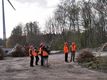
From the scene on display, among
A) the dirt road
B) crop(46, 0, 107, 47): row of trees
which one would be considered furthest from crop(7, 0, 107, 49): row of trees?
the dirt road

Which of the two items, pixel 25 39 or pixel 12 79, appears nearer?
pixel 12 79

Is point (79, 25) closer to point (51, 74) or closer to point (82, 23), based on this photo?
point (82, 23)

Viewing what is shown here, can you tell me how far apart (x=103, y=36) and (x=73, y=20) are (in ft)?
34.7

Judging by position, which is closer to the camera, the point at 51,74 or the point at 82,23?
the point at 51,74

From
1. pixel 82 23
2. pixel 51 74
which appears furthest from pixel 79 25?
pixel 51 74

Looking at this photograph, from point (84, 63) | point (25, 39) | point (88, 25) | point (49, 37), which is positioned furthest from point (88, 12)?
point (84, 63)

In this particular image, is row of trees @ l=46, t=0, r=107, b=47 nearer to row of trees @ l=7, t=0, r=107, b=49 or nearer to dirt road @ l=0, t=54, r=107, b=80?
row of trees @ l=7, t=0, r=107, b=49

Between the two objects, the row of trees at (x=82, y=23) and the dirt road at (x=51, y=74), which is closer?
the dirt road at (x=51, y=74)

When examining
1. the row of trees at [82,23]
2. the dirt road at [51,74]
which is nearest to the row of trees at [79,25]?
the row of trees at [82,23]

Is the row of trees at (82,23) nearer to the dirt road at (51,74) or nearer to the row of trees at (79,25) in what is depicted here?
the row of trees at (79,25)

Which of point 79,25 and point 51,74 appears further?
point 79,25

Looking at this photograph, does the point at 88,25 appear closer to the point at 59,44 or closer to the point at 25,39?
the point at 59,44

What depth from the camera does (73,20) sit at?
83688 mm

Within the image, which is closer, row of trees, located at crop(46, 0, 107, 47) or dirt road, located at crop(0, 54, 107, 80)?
dirt road, located at crop(0, 54, 107, 80)
